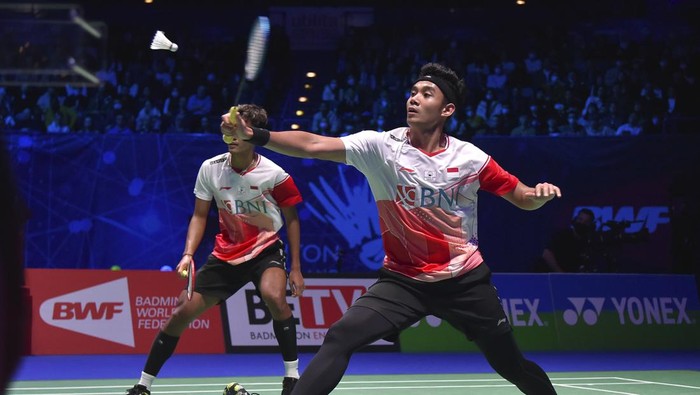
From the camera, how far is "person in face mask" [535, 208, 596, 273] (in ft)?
43.6

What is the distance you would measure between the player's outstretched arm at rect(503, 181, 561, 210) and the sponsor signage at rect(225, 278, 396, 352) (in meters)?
6.86

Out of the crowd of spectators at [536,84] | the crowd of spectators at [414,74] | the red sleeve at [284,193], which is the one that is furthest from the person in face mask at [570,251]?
the red sleeve at [284,193]

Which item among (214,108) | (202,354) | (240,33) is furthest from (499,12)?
(202,354)

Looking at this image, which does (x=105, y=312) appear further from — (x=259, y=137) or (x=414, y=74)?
(x=414, y=74)

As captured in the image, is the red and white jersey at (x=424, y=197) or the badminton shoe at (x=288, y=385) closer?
the red and white jersey at (x=424, y=197)

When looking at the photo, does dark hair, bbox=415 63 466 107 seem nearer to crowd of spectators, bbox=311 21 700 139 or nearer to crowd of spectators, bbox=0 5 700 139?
crowd of spectators, bbox=0 5 700 139

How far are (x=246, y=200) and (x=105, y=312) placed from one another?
5.04 metres

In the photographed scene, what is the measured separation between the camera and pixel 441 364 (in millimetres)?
10688

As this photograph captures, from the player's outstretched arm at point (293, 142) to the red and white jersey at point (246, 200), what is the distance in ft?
7.71

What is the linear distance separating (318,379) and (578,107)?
1413 cm

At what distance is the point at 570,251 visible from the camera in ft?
44.0

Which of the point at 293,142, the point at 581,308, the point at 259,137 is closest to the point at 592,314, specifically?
the point at 581,308

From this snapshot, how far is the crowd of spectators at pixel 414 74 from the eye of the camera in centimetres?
1641

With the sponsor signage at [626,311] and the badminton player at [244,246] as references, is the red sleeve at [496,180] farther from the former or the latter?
the sponsor signage at [626,311]
